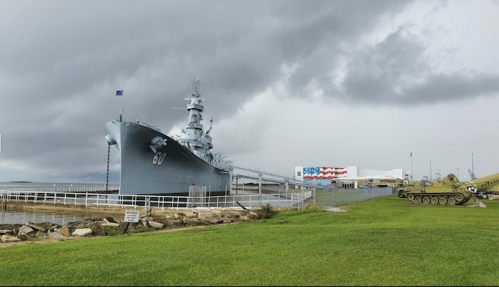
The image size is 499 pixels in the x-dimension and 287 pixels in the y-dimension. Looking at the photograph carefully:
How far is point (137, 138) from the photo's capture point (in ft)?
91.2

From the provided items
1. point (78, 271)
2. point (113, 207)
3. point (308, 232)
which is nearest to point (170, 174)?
point (113, 207)

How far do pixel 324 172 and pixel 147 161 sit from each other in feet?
255

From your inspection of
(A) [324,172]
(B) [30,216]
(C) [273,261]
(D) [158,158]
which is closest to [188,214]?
(C) [273,261]

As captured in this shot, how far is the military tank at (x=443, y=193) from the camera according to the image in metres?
24.6

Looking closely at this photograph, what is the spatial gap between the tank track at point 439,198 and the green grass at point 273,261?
18756 millimetres

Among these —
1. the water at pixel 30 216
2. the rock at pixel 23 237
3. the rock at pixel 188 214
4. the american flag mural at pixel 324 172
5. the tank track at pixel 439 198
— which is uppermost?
the american flag mural at pixel 324 172

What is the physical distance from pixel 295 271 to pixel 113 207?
68.2 feet

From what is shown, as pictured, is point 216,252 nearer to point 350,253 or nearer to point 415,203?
point 350,253

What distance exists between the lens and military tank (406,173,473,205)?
80.6 ft

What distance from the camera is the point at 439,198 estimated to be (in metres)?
25.5

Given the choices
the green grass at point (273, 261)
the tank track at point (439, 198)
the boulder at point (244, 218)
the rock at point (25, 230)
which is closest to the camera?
the green grass at point (273, 261)

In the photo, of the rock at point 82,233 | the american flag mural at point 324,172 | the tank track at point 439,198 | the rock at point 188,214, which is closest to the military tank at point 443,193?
the tank track at point 439,198

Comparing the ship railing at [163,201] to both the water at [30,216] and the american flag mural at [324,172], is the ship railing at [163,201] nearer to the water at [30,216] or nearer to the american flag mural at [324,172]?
the water at [30,216]

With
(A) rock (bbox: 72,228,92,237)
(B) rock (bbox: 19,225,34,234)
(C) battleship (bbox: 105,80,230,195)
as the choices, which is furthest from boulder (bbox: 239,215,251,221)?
(C) battleship (bbox: 105,80,230,195)
